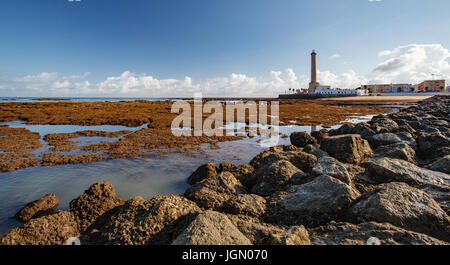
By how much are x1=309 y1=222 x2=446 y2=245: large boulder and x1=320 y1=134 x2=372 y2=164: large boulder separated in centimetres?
349

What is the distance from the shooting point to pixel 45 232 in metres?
3.17

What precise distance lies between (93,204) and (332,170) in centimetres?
492

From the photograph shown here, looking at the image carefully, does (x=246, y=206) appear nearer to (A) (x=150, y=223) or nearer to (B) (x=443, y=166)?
(A) (x=150, y=223)

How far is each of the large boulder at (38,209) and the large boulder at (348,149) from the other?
7.37 metres

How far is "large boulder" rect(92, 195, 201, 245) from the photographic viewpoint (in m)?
2.83

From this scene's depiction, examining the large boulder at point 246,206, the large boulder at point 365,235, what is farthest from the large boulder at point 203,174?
the large boulder at point 365,235

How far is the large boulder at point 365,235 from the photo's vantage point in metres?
2.50

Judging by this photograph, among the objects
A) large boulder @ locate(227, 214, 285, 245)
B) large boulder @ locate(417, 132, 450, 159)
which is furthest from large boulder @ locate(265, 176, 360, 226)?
large boulder @ locate(417, 132, 450, 159)

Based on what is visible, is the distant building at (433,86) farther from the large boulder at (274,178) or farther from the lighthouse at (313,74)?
the large boulder at (274,178)

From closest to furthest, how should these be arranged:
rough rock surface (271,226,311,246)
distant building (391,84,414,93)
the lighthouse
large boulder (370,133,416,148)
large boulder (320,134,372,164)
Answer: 1. rough rock surface (271,226,311,246)
2. large boulder (320,134,372,164)
3. large boulder (370,133,416,148)
4. the lighthouse
5. distant building (391,84,414,93)

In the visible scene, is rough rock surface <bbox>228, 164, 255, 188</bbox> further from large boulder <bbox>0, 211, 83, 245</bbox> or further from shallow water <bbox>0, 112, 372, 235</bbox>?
large boulder <bbox>0, 211, 83, 245</bbox>

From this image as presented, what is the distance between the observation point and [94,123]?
18672 millimetres
